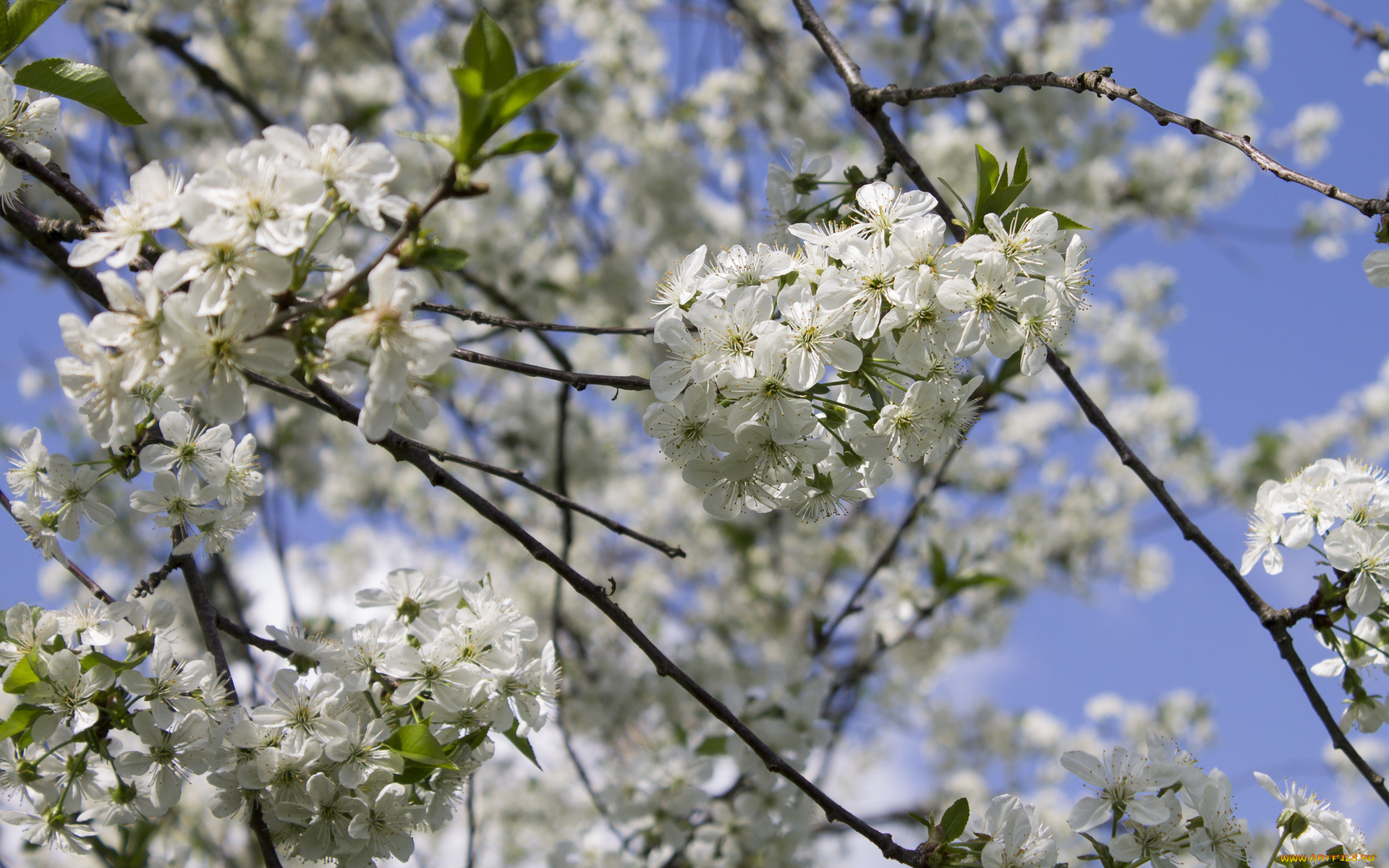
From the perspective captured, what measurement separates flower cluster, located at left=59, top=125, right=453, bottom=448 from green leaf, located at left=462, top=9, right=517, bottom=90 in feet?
0.75

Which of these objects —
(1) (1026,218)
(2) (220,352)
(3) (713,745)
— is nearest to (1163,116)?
(1) (1026,218)

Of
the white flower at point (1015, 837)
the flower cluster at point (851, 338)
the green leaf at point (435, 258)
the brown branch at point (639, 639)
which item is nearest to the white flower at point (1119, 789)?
the white flower at point (1015, 837)

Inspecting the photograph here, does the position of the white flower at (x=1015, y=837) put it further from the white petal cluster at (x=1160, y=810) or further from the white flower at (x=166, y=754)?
the white flower at (x=166, y=754)

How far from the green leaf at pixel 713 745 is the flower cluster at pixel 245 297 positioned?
2.27 metres

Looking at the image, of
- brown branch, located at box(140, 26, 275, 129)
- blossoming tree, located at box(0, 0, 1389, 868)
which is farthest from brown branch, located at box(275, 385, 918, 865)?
brown branch, located at box(140, 26, 275, 129)

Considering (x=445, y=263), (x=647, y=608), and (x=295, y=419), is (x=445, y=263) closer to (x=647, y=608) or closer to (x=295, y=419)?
(x=295, y=419)

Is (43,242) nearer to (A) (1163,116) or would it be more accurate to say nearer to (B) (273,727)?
(B) (273,727)

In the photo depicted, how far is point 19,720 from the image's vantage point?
4.79 ft

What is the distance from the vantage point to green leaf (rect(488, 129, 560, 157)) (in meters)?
1.18

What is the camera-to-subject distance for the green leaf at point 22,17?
5.24ft

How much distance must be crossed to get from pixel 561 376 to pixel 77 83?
110 centimetres

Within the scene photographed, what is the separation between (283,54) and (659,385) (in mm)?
6629

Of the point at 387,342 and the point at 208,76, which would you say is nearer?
the point at 387,342

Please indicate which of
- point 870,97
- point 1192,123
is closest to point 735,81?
point 870,97
